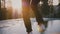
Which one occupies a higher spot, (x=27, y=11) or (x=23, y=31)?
(x=27, y=11)

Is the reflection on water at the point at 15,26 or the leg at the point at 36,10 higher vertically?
the leg at the point at 36,10

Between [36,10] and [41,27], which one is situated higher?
[36,10]

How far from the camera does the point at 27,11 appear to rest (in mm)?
1044

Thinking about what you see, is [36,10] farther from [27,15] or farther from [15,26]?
[15,26]

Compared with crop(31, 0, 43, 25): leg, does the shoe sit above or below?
below

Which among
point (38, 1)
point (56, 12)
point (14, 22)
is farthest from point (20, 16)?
point (56, 12)

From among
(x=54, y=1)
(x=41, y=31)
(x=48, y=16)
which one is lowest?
(x=41, y=31)

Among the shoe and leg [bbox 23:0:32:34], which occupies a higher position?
leg [bbox 23:0:32:34]

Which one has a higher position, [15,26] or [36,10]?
[36,10]

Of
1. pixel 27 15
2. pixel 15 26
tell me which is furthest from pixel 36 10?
pixel 15 26

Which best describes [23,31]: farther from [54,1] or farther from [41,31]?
[54,1]

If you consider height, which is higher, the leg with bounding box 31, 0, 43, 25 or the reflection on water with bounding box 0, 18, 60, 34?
the leg with bounding box 31, 0, 43, 25

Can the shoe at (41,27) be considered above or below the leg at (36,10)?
below

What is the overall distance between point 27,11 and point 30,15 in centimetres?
4
